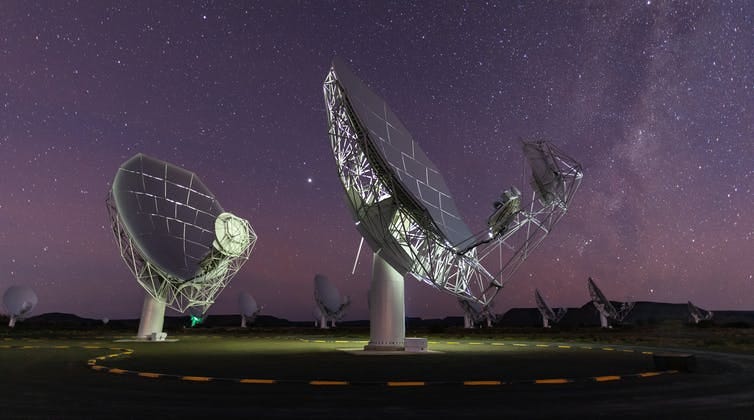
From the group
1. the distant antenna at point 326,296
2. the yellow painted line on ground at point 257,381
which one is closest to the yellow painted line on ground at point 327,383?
the yellow painted line on ground at point 257,381

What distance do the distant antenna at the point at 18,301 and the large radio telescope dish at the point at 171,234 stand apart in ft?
166

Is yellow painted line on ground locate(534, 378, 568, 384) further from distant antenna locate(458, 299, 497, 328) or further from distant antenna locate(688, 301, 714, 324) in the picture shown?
distant antenna locate(688, 301, 714, 324)

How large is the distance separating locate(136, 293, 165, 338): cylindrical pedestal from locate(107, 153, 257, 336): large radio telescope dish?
0.24 feet

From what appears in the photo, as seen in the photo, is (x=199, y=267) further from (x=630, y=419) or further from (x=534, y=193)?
(x=630, y=419)

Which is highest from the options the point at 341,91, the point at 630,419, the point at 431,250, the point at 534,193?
the point at 341,91

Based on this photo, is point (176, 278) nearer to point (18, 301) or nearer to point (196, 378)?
point (196, 378)

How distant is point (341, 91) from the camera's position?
903 inches

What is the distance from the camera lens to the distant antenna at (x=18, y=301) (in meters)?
80.7

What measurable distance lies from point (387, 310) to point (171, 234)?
67.8 feet

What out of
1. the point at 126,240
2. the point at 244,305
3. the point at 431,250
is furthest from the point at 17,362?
the point at 244,305

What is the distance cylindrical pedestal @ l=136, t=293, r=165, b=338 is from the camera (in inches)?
1665

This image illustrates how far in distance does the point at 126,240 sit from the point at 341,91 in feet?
78.8

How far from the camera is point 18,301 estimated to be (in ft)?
267

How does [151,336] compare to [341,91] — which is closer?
[341,91]
